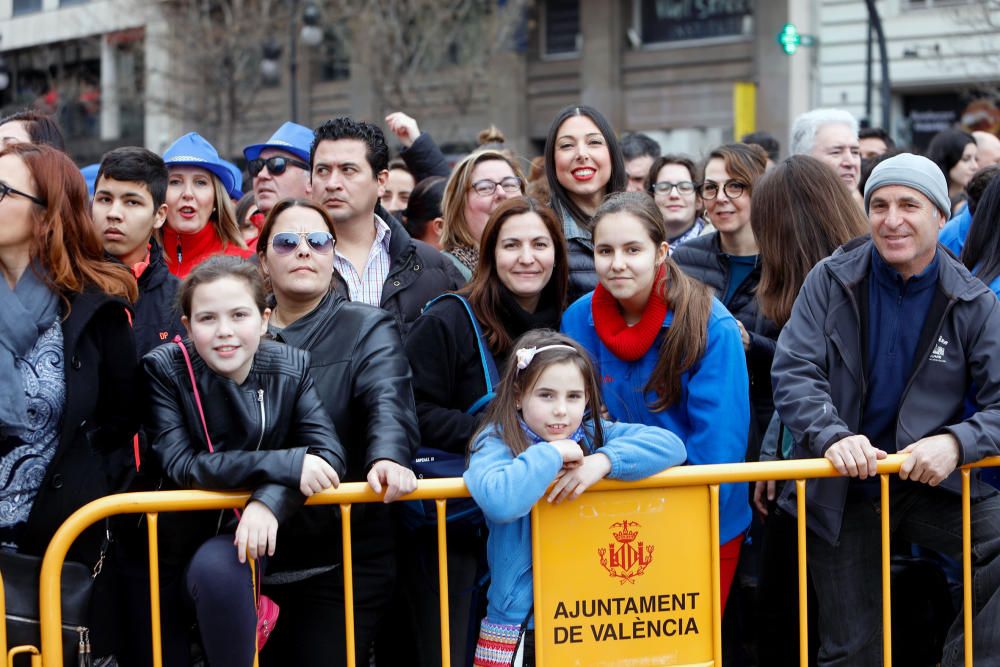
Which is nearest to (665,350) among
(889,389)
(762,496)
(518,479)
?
(889,389)

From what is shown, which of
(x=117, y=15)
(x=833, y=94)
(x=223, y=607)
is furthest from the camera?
(x=117, y=15)

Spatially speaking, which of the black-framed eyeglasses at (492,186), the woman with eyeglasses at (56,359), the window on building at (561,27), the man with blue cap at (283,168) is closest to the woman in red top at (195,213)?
the man with blue cap at (283,168)

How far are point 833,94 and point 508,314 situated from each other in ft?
61.6

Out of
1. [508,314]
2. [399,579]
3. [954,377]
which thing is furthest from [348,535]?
[954,377]

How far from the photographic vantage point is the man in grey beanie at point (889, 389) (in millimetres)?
3855

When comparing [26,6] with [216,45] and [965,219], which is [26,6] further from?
[965,219]

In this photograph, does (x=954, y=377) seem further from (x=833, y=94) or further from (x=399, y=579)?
(x=833, y=94)

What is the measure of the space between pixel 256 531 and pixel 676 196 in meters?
3.98

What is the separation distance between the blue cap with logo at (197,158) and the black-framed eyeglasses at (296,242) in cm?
162

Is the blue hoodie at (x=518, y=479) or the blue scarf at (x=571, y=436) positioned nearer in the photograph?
the blue hoodie at (x=518, y=479)

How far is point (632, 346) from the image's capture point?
4.13 meters

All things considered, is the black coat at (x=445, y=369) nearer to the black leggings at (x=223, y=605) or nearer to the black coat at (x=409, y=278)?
the black coat at (x=409, y=278)

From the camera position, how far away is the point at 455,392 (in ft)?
13.9

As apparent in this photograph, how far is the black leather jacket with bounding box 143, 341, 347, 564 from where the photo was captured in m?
3.37
